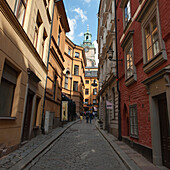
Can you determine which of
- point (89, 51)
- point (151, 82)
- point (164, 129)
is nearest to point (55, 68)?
point (151, 82)

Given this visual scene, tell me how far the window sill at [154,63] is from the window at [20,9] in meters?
5.74

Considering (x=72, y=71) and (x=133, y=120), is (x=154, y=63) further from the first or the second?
(x=72, y=71)

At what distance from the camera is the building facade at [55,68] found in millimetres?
12047

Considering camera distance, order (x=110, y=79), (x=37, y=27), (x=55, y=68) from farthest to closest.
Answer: (x=55, y=68), (x=110, y=79), (x=37, y=27)

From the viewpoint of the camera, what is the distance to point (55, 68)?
13.8m

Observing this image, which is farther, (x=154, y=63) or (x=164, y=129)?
(x=154, y=63)

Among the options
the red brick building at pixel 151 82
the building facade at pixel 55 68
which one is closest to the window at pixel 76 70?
the building facade at pixel 55 68

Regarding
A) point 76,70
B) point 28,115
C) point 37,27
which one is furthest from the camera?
point 76,70

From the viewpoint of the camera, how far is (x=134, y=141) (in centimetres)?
706

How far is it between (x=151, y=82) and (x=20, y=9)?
6380 mm

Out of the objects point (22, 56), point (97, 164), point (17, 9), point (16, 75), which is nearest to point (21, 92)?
point (16, 75)

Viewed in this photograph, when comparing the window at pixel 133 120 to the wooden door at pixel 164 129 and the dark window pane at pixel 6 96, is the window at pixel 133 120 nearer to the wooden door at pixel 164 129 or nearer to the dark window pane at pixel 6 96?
the wooden door at pixel 164 129

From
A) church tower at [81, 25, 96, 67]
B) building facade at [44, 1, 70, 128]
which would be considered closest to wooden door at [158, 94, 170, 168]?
building facade at [44, 1, 70, 128]

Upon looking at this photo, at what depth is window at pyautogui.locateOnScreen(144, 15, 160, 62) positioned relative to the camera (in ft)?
18.1
